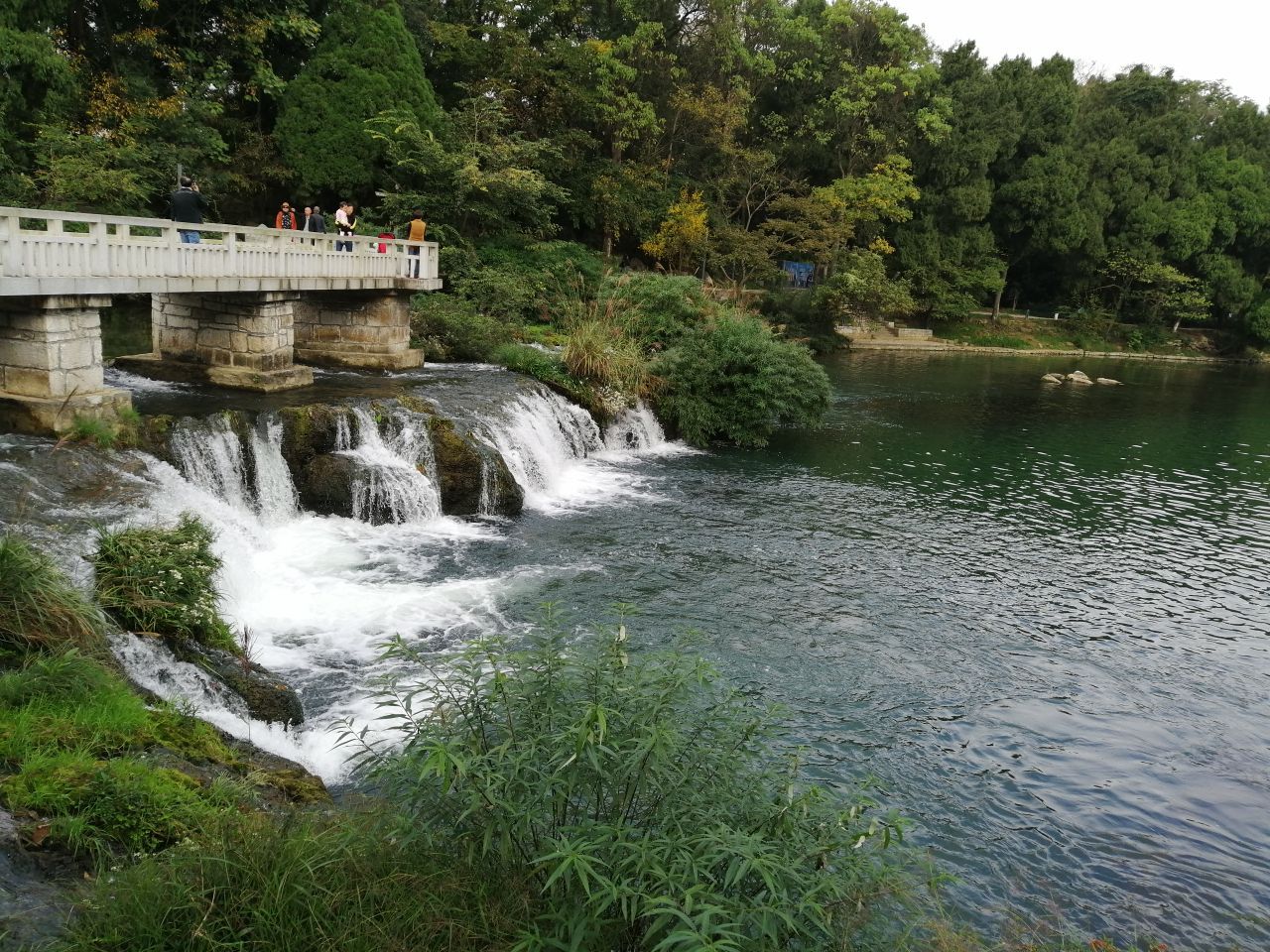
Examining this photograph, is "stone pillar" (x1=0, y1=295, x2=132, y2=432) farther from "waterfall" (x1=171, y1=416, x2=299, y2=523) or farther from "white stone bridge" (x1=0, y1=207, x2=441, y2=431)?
"waterfall" (x1=171, y1=416, x2=299, y2=523)

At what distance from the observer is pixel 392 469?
15023 millimetres

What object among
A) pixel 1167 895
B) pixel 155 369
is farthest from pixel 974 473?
pixel 155 369

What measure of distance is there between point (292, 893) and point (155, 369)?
16.0m

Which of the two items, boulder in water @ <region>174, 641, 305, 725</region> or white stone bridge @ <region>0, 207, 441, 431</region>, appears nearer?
boulder in water @ <region>174, 641, 305, 725</region>

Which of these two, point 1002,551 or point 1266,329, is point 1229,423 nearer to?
point 1002,551

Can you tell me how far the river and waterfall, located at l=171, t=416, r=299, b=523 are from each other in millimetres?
184

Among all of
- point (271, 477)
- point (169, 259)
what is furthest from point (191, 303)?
point (271, 477)

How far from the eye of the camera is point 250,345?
55.7 ft

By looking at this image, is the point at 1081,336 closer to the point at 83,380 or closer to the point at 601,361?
the point at 601,361

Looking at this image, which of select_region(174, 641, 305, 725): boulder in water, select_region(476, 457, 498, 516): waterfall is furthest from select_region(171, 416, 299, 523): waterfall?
select_region(174, 641, 305, 725): boulder in water

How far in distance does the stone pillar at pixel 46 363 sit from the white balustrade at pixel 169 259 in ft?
1.58

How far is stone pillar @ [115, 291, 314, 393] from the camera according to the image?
16.9 meters

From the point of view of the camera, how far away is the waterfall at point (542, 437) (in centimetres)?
1725

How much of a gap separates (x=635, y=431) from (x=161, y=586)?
13.6 metres
